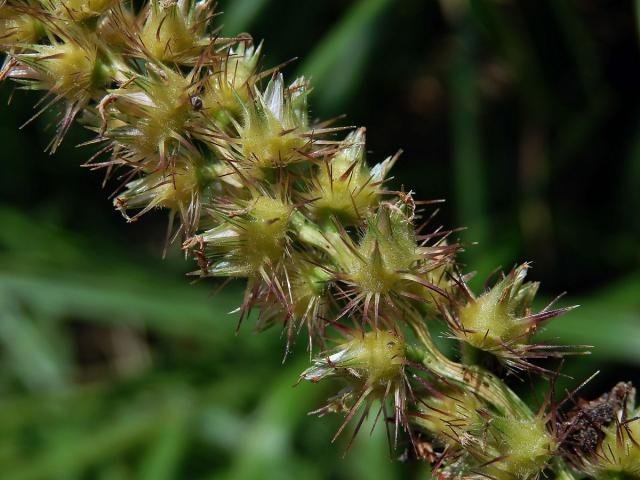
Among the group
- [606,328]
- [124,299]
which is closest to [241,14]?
[124,299]

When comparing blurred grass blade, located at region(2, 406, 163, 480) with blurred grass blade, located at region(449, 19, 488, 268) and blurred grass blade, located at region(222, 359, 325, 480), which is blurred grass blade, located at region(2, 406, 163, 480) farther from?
blurred grass blade, located at region(449, 19, 488, 268)

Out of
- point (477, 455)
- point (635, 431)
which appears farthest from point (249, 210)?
point (635, 431)

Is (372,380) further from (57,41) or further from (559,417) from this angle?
(57,41)

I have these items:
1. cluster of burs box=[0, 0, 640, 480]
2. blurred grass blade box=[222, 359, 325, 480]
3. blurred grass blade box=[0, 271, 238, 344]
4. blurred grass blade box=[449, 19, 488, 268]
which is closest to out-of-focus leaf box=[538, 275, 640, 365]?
blurred grass blade box=[449, 19, 488, 268]

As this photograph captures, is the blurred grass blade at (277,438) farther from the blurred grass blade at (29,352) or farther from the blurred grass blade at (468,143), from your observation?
the blurred grass blade at (29,352)

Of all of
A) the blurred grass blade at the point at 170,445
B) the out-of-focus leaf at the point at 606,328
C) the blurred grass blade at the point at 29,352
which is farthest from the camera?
the blurred grass blade at the point at 29,352

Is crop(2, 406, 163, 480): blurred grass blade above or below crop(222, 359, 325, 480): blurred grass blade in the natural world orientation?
below

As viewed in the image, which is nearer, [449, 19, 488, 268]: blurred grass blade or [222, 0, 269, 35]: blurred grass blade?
[222, 0, 269, 35]: blurred grass blade

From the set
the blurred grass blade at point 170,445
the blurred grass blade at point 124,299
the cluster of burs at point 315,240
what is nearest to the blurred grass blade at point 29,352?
the blurred grass blade at point 124,299
